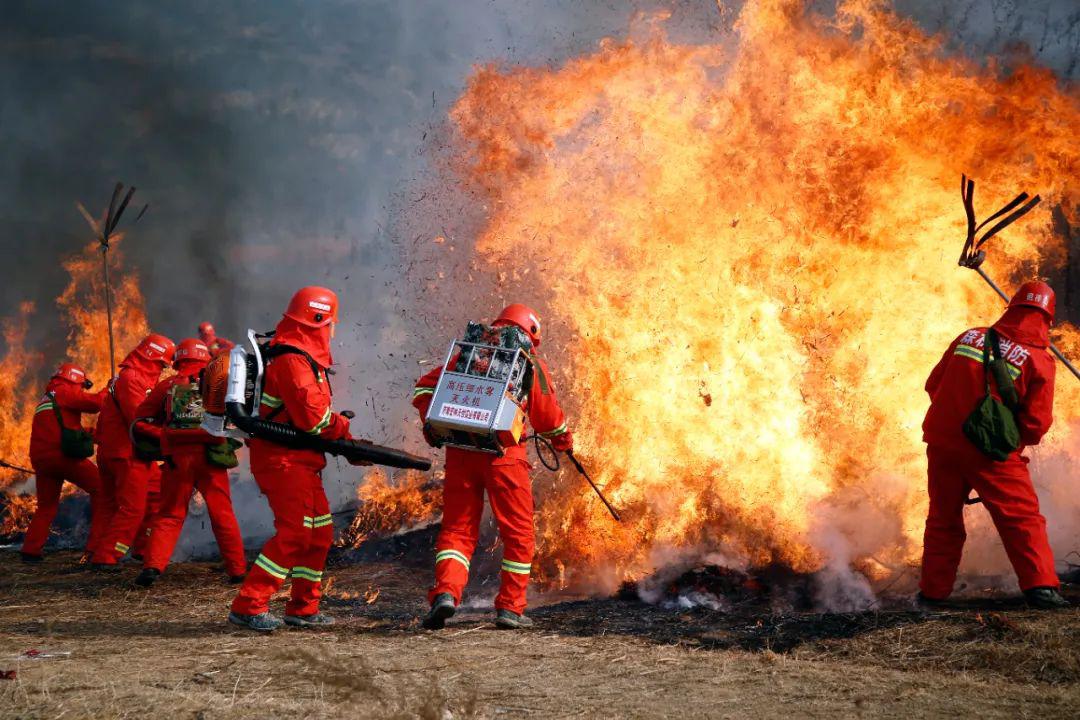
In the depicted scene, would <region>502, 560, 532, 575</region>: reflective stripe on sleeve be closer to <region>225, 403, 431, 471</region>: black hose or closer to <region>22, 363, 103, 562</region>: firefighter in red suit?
<region>225, 403, 431, 471</region>: black hose

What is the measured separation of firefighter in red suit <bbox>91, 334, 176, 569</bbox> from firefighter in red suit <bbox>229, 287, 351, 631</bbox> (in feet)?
14.8

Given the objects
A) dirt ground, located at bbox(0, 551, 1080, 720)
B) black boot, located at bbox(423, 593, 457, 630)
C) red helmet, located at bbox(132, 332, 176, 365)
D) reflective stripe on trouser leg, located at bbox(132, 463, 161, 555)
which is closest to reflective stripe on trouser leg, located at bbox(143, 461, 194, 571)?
dirt ground, located at bbox(0, 551, 1080, 720)

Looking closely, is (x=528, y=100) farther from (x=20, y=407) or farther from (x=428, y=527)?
(x=20, y=407)

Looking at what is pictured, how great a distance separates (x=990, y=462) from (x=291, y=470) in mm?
4383

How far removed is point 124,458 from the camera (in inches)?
398

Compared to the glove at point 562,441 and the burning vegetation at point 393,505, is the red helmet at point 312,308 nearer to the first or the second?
the glove at point 562,441

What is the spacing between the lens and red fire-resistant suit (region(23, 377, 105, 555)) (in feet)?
34.9

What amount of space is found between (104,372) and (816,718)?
15500 mm

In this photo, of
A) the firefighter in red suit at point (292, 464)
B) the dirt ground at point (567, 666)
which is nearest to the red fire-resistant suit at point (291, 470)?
the firefighter in red suit at point (292, 464)

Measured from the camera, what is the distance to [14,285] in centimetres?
1938

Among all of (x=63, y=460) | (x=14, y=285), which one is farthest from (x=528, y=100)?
(x=14, y=285)

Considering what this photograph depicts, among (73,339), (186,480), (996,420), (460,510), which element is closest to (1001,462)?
(996,420)

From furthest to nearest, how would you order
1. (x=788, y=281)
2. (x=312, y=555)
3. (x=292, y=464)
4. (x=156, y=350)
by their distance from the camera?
(x=156, y=350), (x=788, y=281), (x=312, y=555), (x=292, y=464)

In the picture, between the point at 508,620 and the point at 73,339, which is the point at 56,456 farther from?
the point at 73,339
